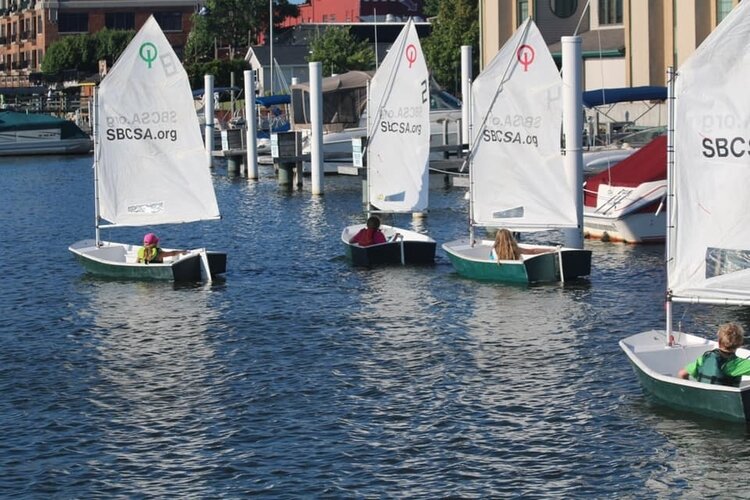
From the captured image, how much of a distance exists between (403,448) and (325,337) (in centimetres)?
908

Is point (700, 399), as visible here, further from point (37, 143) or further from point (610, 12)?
point (37, 143)

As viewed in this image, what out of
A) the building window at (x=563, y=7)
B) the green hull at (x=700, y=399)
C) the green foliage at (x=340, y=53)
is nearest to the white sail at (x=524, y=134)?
the green hull at (x=700, y=399)

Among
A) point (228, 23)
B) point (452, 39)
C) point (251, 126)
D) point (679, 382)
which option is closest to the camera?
point (679, 382)

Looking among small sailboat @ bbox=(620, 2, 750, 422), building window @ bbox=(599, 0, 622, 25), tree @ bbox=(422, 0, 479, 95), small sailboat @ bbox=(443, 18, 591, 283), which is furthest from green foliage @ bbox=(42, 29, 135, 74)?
small sailboat @ bbox=(620, 2, 750, 422)

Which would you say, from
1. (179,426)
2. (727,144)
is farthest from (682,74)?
(179,426)

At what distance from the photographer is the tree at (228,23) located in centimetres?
15300

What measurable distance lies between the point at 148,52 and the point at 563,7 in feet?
177

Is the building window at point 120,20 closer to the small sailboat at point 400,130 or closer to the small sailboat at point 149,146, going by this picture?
the small sailboat at point 400,130

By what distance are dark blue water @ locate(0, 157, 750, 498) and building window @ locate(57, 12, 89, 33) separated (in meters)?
134

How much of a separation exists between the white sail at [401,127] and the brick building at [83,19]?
12361 cm

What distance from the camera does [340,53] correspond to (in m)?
127

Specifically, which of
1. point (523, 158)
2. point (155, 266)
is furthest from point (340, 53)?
point (155, 266)

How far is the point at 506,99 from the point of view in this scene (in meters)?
37.8

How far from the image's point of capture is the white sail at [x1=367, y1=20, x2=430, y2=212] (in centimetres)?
4453
